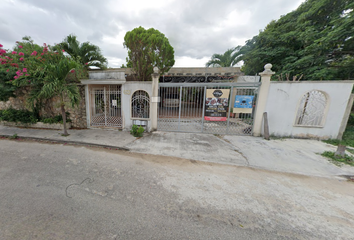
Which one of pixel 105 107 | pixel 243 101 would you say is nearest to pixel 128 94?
pixel 105 107

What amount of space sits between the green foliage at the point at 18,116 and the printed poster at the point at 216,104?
8996 mm

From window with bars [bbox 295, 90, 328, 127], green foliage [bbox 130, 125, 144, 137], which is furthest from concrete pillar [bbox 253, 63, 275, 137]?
green foliage [bbox 130, 125, 144, 137]

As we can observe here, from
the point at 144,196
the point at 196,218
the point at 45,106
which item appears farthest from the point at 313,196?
the point at 45,106

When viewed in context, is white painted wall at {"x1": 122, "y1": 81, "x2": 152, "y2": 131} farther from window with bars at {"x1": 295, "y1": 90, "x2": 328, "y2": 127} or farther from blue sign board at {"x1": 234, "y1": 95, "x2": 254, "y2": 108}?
window with bars at {"x1": 295, "y1": 90, "x2": 328, "y2": 127}

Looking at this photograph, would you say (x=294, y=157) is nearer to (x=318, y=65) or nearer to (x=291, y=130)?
(x=291, y=130)

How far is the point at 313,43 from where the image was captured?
7668mm

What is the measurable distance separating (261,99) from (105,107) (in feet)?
24.9

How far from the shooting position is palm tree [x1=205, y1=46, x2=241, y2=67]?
1173cm

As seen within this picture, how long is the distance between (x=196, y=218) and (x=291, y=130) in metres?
6.29

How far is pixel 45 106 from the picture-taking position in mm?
6988

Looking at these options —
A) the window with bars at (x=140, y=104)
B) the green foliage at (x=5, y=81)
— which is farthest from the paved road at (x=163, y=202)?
the green foliage at (x=5, y=81)

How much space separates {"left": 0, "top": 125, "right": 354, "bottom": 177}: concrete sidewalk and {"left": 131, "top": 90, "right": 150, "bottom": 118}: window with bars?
103 centimetres

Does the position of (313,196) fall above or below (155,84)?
below

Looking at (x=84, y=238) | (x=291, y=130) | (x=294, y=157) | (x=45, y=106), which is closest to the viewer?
(x=84, y=238)
